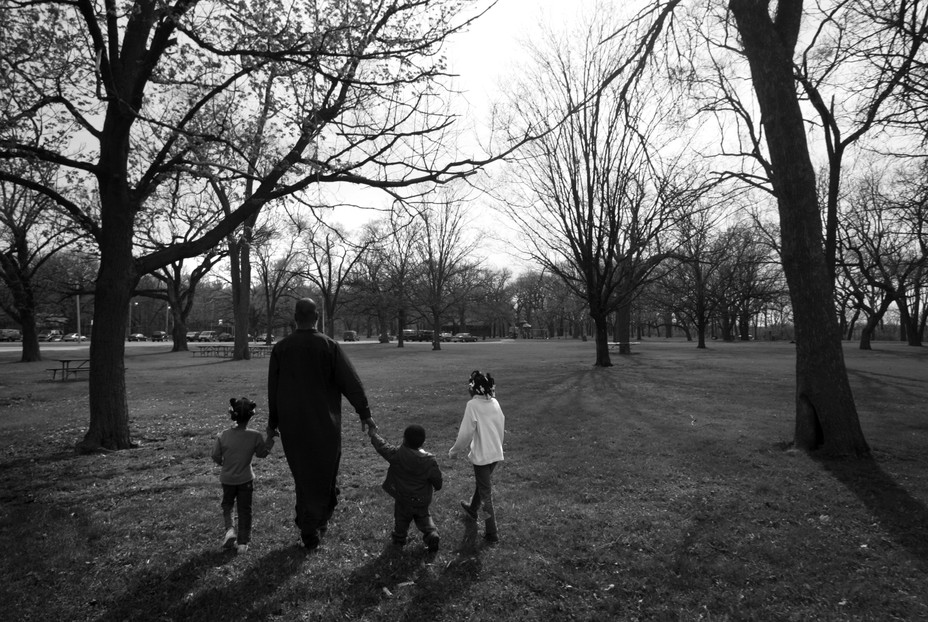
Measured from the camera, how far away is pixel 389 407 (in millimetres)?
12141

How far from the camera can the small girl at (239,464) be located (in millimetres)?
4332

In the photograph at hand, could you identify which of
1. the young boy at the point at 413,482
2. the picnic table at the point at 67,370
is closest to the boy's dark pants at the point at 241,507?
the young boy at the point at 413,482

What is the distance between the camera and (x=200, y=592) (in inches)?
146

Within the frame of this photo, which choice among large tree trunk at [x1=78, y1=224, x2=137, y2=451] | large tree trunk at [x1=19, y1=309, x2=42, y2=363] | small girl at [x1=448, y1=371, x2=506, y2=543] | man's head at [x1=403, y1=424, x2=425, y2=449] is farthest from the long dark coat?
large tree trunk at [x1=19, y1=309, x2=42, y2=363]

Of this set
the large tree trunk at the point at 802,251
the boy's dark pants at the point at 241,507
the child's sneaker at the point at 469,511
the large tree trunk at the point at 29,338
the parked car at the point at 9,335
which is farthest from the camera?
the parked car at the point at 9,335

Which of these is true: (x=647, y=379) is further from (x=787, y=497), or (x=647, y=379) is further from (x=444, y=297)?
(x=444, y=297)

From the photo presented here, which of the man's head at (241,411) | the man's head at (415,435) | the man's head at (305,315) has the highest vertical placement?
the man's head at (305,315)

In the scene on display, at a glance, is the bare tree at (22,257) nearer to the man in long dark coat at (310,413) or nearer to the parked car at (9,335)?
the man in long dark coat at (310,413)

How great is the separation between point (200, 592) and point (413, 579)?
5.00ft

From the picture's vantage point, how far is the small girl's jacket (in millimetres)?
4270

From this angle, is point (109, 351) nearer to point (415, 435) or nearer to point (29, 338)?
point (415, 435)

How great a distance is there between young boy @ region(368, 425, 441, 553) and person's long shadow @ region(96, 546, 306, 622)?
0.89m

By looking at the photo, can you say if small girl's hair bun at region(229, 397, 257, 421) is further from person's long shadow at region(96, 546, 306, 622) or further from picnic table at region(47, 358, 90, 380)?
picnic table at region(47, 358, 90, 380)

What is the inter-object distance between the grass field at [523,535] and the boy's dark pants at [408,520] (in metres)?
0.14
